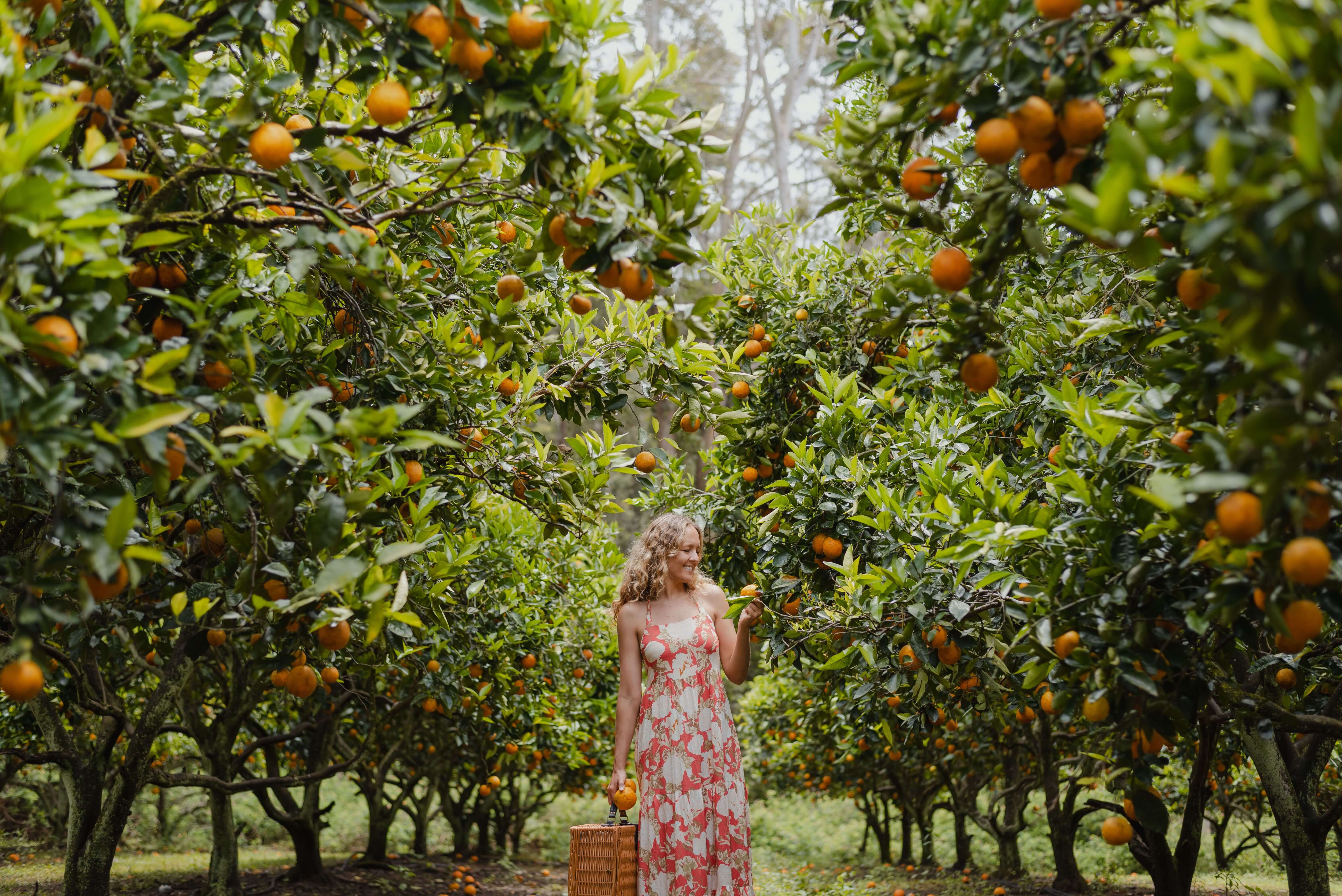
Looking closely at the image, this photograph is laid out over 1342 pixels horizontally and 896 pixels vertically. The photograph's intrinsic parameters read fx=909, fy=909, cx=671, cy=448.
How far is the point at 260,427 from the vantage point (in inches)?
70.7

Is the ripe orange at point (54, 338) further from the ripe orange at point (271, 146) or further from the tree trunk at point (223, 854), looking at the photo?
the tree trunk at point (223, 854)

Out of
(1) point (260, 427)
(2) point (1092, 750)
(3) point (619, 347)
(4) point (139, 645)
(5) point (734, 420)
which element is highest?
(3) point (619, 347)

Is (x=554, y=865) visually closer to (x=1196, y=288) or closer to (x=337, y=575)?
(x=337, y=575)

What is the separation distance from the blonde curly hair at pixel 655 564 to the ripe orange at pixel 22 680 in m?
2.18

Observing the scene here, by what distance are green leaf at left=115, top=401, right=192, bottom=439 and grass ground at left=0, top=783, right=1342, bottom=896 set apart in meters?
4.71

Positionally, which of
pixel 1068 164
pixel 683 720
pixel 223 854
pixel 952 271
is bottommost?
pixel 223 854

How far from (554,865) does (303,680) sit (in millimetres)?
8177

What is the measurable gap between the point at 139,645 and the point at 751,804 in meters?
11.7

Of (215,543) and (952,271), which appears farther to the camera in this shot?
(215,543)

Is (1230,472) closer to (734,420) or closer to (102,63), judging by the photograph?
(734,420)

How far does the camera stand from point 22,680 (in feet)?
4.51

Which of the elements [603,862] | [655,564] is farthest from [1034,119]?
[603,862]

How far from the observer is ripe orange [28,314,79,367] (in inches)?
48.8

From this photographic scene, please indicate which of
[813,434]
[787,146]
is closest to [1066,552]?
[813,434]
